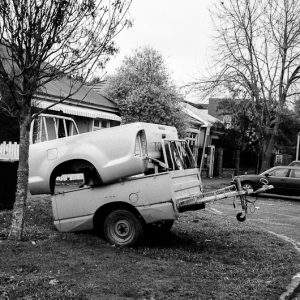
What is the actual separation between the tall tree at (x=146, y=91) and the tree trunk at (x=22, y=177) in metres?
17.7

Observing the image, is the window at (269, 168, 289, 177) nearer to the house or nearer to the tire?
the house

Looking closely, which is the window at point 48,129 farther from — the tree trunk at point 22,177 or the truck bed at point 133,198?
the tree trunk at point 22,177

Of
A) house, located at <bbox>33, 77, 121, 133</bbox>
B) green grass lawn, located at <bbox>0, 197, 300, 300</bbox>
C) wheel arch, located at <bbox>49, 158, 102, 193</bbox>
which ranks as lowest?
green grass lawn, located at <bbox>0, 197, 300, 300</bbox>

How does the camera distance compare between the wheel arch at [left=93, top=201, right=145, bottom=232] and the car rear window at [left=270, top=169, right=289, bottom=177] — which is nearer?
the wheel arch at [left=93, top=201, right=145, bottom=232]

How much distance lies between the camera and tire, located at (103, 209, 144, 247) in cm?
824

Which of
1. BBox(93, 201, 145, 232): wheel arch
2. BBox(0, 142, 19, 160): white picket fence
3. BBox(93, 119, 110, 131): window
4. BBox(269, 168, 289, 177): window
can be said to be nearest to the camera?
BBox(93, 201, 145, 232): wheel arch

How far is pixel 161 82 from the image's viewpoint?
27.2m

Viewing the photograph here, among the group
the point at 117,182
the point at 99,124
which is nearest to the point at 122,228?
the point at 117,182

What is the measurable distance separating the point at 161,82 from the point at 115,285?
21.9 meters

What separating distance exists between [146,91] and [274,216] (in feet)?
42.0

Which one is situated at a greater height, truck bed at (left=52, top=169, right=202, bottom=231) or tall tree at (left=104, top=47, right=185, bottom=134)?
tall tree at (left=104, top=47, right=185, bottom=134)

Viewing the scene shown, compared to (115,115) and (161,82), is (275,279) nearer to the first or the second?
(115,115)

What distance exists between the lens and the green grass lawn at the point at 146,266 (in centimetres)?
578

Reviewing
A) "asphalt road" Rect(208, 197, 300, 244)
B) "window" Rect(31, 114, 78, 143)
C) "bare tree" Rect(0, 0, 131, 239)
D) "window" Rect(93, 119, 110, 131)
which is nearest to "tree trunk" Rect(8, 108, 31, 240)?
"bare tree" Rect(0, 0, 131, 239)
